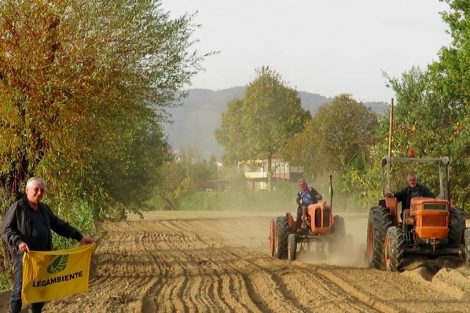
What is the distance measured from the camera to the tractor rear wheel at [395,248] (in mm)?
13500

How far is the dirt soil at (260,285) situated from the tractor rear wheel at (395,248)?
0.16m

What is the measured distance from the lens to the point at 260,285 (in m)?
12.9

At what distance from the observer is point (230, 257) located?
62.2 feet

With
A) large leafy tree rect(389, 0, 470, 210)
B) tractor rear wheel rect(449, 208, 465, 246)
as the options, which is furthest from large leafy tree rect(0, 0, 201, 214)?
large leafy tree rect(389, 0, 470, 210)

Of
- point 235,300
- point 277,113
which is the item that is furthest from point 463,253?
point 277,113

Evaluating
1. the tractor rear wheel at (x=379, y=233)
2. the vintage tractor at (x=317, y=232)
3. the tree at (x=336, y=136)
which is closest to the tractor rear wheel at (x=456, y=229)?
the tractor rear wheel at (x=379, y=233)

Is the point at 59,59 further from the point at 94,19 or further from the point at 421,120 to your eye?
the point at 421,120

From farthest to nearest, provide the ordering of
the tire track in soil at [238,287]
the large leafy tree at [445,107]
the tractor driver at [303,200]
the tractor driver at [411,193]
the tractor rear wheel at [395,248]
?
1. the large leafy tree at [445,107]
2. the tractor driver at [303,200]
3. the tractor driver at [411,193]
4. the tractor rear wheel at [395,248]
5. the tire track in soil at [238,287]

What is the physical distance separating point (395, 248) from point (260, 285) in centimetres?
240

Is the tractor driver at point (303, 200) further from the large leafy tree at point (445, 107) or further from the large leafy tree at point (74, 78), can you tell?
the large leafy tree at point (445, 107)

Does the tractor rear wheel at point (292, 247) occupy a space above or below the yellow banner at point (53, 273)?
below

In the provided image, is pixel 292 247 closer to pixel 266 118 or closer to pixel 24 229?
pixel 24 229

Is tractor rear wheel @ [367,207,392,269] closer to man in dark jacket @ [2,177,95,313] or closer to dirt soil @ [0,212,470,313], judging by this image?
dirt soil @ [0,212,470,313]

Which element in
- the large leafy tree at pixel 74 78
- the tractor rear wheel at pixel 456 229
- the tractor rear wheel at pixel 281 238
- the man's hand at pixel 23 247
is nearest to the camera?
the man's hand at pixel 23 247
